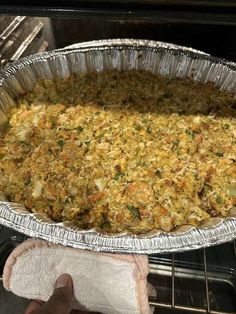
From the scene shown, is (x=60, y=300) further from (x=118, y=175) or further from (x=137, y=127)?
(x=137, y=127)

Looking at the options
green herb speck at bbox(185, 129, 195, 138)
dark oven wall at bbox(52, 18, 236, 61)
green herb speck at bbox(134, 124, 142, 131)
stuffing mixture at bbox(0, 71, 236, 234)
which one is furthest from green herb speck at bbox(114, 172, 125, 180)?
dark oven wall at bbox(52, 18, 236, 61)

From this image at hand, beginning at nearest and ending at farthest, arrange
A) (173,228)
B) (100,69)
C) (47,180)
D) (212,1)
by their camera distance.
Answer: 1. (212,1)
2. (173,228)
3. (47,180)
4. (100,69)

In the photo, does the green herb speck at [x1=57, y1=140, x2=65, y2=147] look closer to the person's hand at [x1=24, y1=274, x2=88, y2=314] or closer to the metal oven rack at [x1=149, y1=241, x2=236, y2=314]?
the person's hand at [x1=24, y1=274, x2=88, y2=314]

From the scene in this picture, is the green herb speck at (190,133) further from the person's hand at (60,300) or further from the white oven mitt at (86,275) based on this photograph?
the person's hand at (60,300)

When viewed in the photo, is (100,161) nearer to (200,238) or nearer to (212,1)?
(200,238)

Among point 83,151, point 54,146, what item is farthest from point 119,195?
point 54,146

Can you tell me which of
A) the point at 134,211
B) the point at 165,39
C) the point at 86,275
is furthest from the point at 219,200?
the point at 165,39

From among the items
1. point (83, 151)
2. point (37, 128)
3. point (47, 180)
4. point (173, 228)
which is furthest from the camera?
point (37, 128)
